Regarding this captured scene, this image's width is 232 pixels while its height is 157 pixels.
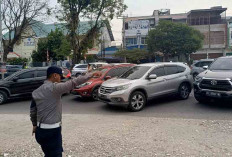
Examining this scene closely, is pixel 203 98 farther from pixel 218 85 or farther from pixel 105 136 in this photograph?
pixel 105 136

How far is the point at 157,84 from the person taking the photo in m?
7.58

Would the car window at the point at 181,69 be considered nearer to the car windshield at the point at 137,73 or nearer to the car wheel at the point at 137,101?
the car windshield at the point at 137,73

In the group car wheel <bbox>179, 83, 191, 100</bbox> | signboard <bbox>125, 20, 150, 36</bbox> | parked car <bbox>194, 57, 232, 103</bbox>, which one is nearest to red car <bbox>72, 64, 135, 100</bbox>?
car wheel <bbox>179, 83, 191, 100</bbox>

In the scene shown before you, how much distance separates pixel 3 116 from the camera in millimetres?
6965

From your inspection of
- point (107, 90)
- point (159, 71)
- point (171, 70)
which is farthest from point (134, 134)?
point (171, 70)

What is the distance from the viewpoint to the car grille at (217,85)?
6371mm

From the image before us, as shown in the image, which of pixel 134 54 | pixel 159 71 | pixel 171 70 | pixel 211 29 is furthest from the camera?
pixel 211 29

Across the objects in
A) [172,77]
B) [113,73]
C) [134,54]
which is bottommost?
[172,77]

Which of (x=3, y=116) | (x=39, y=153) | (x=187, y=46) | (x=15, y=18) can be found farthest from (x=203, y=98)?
(x=187, y=46)

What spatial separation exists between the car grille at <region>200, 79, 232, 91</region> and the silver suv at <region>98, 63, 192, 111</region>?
4.26ft

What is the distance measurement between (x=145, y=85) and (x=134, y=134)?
9.41 feet

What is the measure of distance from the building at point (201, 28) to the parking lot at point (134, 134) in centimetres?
3275

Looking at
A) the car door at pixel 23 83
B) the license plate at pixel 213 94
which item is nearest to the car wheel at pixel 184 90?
the license plate at pixel 213 94

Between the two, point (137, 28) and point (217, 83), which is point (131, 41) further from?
point (217, 83)
